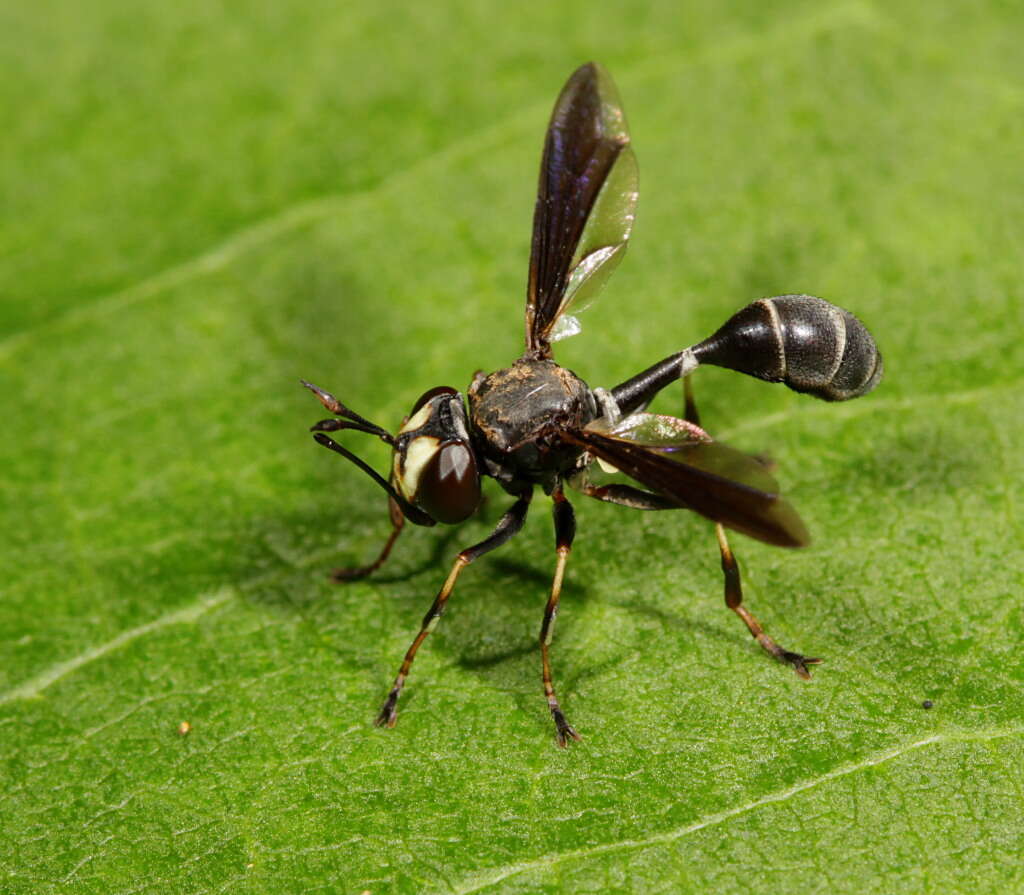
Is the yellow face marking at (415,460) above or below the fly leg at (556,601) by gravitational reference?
above

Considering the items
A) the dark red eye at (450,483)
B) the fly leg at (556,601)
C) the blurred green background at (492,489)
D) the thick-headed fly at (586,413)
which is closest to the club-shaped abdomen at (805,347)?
the thick-headed fly at (586,413)

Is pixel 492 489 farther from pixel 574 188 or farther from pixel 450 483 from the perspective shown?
pixel 574 188

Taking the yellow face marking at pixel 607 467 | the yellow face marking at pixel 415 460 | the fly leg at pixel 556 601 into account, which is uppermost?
the yellow face marking at pixel 415 460

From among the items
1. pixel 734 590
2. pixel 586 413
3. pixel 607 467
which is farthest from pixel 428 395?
pixel 734 590

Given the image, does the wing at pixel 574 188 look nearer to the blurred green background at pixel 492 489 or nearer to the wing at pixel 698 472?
the blurred green background at pixel 492 489

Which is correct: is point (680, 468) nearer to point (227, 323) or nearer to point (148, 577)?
point (148, 577)

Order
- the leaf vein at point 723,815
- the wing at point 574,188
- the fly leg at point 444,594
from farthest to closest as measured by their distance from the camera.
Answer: the wing at point 574,188
the fly leg at point 444,594
the leaf vein at point 723,815

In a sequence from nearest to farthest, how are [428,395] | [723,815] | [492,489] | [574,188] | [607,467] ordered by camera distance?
[723,815]
[607,467]
[428,395]
[574,188]
[492,489]

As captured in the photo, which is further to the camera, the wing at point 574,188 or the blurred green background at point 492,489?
the wing at point 574,188
